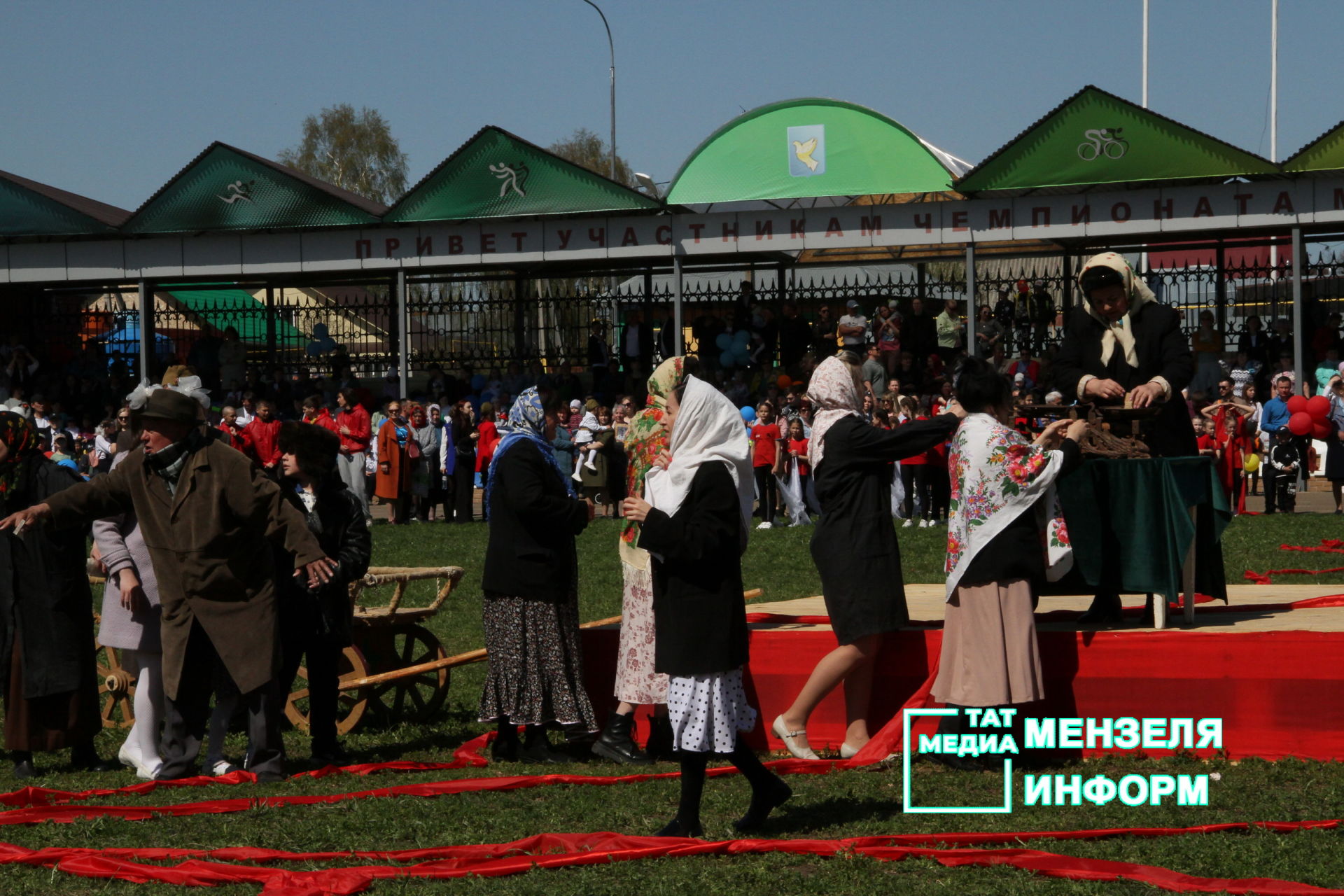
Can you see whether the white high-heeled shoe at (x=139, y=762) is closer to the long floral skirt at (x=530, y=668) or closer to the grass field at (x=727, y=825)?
the grass field at (x=727, y=825)

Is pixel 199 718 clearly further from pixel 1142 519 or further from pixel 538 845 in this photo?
pixel 1142 519

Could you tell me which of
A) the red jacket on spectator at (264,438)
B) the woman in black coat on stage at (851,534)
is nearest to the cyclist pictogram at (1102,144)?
the red jacket on spectator at (264,438)

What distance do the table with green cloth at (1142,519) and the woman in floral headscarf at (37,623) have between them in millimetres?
4343

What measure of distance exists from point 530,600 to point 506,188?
55.5ft

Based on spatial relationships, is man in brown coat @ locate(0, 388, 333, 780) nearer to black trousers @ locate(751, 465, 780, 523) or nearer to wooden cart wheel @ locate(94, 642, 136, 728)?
wooden cart wheel @ locate(94, 642, 136, 728)

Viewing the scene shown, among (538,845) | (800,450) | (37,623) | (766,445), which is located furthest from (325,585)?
(800,450)

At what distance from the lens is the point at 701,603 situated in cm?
525

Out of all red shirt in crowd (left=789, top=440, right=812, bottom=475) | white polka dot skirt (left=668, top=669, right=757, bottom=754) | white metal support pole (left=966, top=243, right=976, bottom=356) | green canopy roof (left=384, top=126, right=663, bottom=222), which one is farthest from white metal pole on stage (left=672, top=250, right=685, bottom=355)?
white polka dot skirt (left=668, top=669, right=757, bottom=754)

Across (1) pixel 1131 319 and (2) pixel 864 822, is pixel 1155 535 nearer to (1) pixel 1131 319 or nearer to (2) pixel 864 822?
(1) pixel 1131 319

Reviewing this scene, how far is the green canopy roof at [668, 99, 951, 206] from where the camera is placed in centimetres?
2112

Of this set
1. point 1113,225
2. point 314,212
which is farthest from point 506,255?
point 1113,225

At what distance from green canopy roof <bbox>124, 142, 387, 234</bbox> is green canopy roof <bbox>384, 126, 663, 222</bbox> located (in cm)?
94

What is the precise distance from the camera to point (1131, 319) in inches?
265

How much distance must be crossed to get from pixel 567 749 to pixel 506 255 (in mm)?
16960
